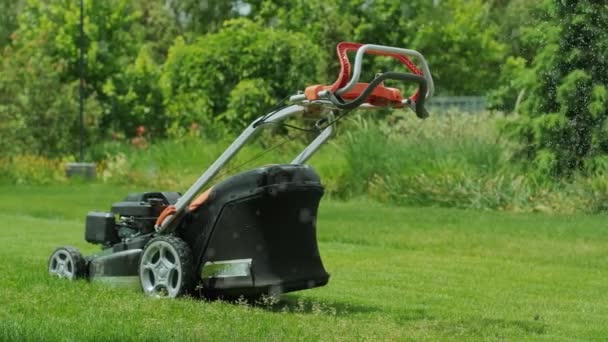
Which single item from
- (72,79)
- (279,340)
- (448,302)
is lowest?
(72,79)

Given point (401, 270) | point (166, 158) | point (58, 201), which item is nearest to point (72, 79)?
→ point (166, 158)

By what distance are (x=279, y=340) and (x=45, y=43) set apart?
27513 mm

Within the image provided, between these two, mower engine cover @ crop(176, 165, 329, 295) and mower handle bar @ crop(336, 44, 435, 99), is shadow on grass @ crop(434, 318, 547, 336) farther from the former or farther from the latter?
mower handle bar @ crop(336, 44, 435, 99)

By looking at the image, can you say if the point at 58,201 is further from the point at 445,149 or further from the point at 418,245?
the point at 418,245

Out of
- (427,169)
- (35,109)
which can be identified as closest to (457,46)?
(35,109)

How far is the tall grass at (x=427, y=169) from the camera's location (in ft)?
58.0

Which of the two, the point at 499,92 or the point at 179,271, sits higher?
the point at 179,271

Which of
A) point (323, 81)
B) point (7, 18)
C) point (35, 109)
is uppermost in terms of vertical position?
point (323, 81)

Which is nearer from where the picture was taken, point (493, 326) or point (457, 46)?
point (493, 326)

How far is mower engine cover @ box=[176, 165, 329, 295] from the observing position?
7949 millimetres

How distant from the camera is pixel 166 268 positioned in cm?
826

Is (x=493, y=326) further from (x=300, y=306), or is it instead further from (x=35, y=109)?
(x=35, y=109)

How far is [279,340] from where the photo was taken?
662 centimetres

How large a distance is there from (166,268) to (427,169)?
11231 millimetres
